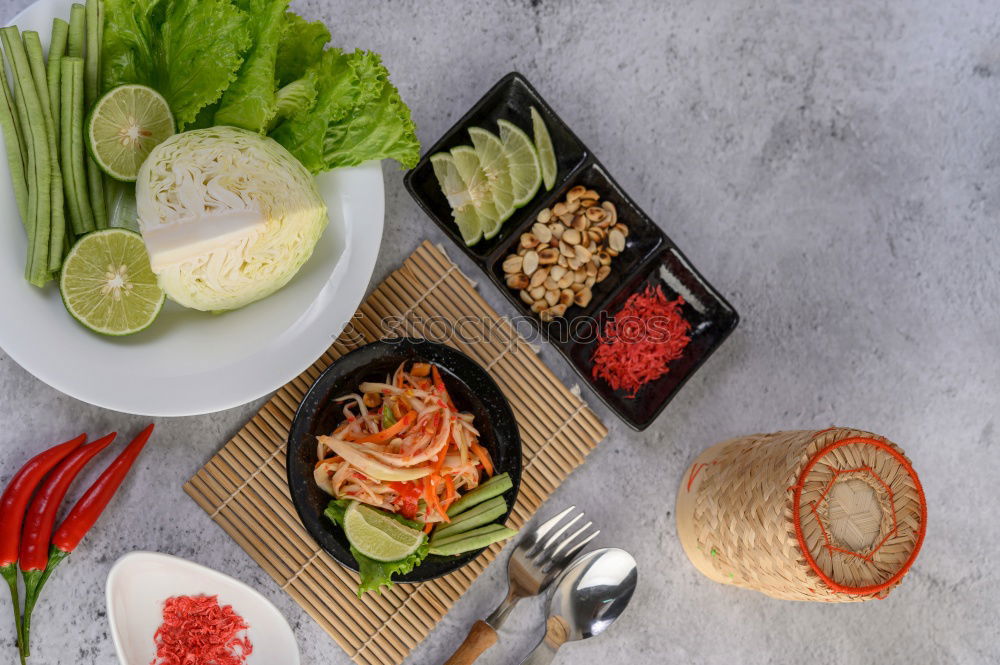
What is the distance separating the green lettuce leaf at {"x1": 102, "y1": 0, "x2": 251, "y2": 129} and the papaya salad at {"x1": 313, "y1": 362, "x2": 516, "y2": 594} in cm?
100

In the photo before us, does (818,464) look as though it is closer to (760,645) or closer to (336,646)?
(760,645)

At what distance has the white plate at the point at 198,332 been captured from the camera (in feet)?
6.95

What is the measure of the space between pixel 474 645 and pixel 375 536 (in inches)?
23.0

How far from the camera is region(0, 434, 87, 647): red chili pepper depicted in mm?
2439

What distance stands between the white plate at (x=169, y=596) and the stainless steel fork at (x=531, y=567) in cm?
60

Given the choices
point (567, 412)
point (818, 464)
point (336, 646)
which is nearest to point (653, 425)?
point (567, 412)

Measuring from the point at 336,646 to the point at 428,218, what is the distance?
1530 millimetres

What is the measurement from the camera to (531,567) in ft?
8.57

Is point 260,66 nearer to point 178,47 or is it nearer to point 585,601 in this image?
point 178,47

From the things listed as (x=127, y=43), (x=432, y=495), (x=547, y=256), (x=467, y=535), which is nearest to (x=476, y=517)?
(x=467, y=535)

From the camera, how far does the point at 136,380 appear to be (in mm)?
2195

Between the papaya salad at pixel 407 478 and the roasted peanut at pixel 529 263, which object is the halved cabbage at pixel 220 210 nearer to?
the papaya salad at pixel 407 478

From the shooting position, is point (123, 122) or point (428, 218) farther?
point (428, 218)

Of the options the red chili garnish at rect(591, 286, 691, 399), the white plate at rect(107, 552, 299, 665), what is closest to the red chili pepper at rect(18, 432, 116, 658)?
the white plate at rect(107, 552, 299, 665)
